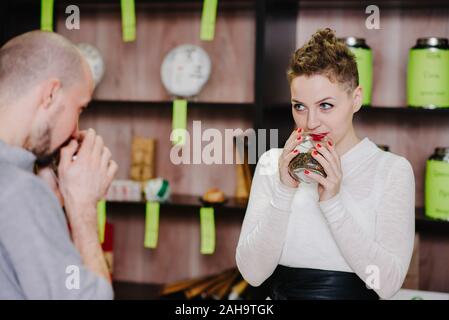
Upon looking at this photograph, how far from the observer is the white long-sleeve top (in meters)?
1.33

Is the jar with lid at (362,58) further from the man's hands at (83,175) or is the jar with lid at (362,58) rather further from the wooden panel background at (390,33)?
the man's hands at (83,175)

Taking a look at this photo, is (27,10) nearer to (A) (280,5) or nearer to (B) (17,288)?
(A) (280,5)

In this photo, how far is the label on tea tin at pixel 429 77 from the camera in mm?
2174

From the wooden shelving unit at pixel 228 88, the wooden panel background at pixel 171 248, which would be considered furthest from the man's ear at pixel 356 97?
the wooden panel background at pixel 171 248

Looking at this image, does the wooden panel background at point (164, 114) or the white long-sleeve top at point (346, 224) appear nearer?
the white long-sleeve top at point (346, 224)

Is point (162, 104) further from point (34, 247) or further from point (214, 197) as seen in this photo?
point (34, 247)

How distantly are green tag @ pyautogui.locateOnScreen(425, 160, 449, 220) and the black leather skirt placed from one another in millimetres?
832

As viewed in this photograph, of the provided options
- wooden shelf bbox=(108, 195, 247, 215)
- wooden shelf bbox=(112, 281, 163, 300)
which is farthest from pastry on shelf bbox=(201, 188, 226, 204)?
wooden shelf bbox=(112, 281, 163, 300)

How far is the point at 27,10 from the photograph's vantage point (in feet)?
8.87

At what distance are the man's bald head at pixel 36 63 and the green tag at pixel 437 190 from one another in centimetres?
142

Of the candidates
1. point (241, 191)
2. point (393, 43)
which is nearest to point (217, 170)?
point (241, 191)

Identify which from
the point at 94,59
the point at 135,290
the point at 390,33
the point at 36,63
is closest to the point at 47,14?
the point at 94,59

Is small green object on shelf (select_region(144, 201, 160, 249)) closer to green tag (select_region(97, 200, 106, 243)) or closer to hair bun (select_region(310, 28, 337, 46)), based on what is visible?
green tag (select_region(97, 200, 106, 243))

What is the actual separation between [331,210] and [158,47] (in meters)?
1.68
